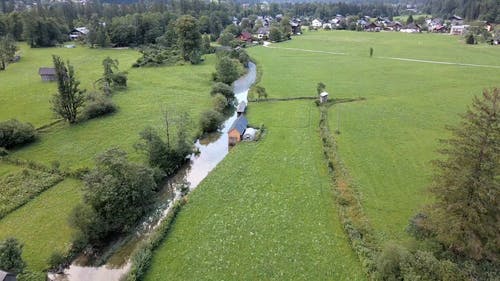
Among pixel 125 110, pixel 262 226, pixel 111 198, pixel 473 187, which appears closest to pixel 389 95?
pixel 262 226

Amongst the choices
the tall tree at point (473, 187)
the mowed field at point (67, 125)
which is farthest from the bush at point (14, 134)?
the tall tree at point (473, 187)

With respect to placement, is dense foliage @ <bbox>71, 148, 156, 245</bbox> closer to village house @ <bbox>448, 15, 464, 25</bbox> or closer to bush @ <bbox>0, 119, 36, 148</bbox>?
bush @ <bbox>0, 119, 36, 148</bbox>

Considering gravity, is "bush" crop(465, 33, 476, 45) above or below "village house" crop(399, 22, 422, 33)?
below

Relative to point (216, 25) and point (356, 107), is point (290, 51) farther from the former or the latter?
point (356, 107)

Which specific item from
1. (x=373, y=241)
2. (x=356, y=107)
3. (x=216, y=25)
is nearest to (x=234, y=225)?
(x=373, y=241)

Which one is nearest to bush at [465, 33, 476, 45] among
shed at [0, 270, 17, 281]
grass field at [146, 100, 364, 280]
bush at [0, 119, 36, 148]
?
grass field at [146, 100, 364, 280]

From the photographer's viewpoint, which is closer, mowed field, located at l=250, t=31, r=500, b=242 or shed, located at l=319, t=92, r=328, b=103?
mowed field, located at l=250, t=31, r=500, b=242
